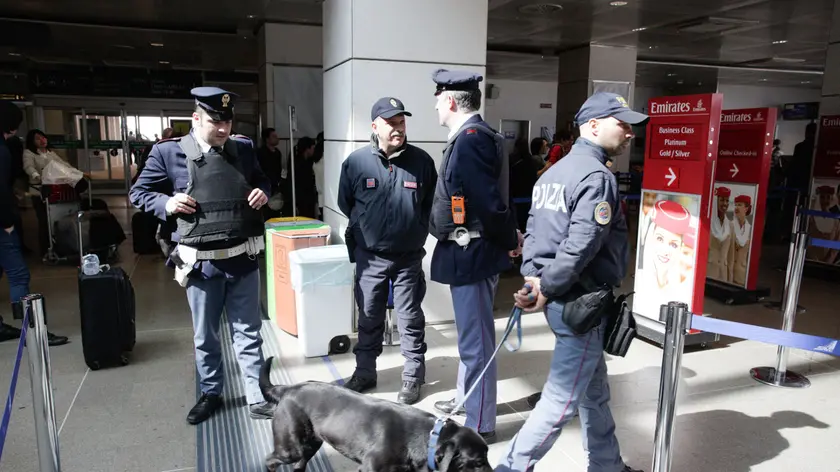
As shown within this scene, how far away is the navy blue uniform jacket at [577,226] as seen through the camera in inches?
84.7

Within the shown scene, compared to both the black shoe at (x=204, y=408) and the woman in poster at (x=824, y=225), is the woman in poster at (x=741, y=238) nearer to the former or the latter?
the woman in poster at (x=824, y=225)

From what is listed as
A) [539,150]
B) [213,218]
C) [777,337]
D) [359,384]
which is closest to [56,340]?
[213,218]

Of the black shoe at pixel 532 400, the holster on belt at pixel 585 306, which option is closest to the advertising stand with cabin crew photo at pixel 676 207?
the black shoe at pixel 532 400

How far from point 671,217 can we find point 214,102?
3441 millimetres

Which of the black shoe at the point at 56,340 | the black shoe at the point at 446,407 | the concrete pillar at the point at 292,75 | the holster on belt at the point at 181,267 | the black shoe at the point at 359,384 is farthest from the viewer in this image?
the concrete pillar at the point at 292,75

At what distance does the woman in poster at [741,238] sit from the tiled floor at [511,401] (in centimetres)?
84

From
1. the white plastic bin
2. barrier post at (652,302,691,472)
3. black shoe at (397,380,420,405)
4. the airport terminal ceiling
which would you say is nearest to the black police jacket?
the white plastic bin

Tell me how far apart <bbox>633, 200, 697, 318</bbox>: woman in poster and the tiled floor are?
38 centimetres

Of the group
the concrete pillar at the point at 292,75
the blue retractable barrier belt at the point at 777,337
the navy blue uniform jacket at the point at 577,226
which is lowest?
the blue retractable barrier belt at the point at 777,337

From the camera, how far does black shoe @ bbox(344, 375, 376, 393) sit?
11.7 feet

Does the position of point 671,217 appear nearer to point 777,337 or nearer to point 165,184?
point 777,337

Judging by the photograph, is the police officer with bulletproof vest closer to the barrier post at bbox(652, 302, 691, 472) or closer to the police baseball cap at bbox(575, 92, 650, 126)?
the police baseball cap at bbox(575, 92, 650, 126)

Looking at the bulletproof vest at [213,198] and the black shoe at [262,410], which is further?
the bulletproof vest at [213,198]

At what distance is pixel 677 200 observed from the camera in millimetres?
4480
